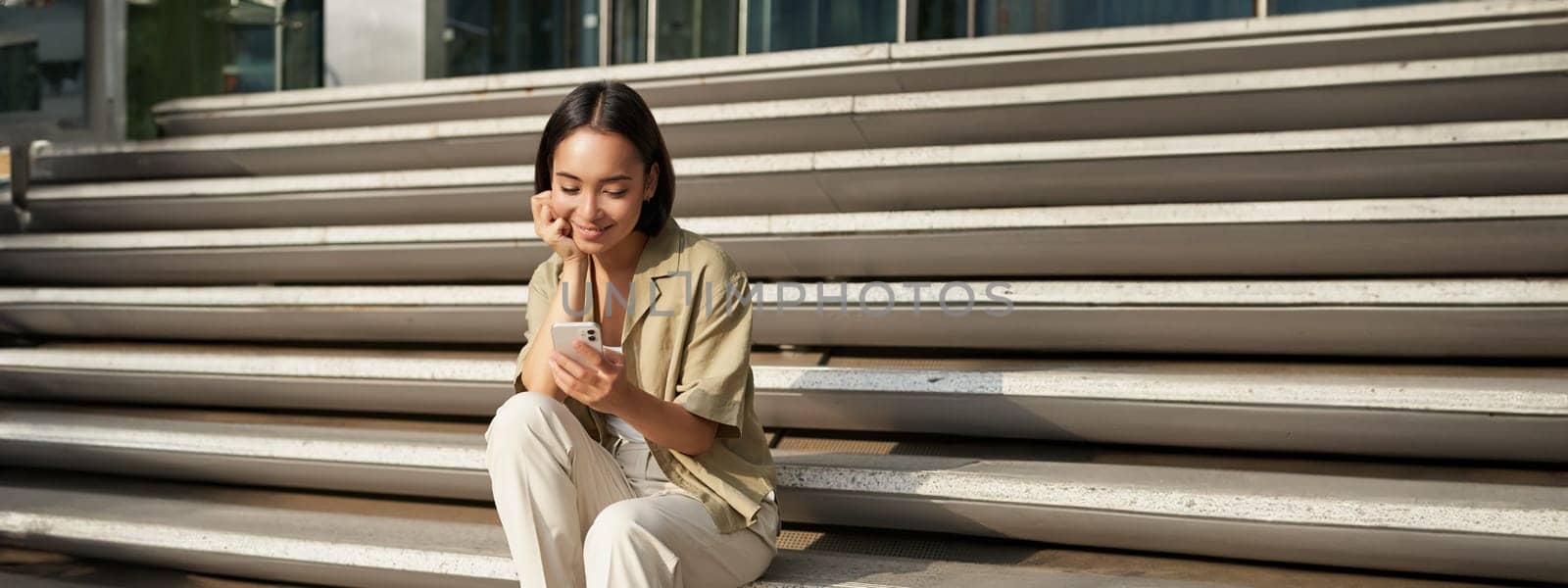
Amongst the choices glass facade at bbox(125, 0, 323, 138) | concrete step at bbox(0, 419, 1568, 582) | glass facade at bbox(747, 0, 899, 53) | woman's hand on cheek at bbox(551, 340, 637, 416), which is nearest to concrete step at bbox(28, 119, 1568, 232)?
glass facade at bbox(125, 0, 323, 138)

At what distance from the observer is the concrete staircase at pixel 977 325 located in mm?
2342

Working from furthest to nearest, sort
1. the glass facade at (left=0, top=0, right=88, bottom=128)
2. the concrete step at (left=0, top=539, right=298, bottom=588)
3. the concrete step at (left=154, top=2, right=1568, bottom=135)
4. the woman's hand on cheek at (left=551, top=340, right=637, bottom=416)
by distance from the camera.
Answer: the glass facade at (left=0, top=0, right=88, bottom=128)
the concrete step at (left=154, top=2, right=1568, bottom=135)
the concrete step at (left=0, top=539, right=298, bottom=588)
the woman's hand on cheek at (left=551, top=340, right=637, bottom=416)

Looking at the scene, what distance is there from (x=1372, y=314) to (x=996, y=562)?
0.95 metres

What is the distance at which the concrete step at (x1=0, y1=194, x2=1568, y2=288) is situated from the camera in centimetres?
266

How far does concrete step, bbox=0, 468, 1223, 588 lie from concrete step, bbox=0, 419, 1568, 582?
7 centimetres

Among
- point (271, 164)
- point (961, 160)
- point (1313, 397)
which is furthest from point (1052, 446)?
point (271, 164)

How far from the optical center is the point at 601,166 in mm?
1997

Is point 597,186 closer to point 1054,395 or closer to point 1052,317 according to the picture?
point 1054,395

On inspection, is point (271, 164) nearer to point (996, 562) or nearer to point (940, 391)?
point (940, 391)

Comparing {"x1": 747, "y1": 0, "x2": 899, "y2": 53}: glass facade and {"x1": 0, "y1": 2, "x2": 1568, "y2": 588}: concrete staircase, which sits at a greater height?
{"x1": 747, "y1": 0, "x2": 899, "y2": 53}: glass facade

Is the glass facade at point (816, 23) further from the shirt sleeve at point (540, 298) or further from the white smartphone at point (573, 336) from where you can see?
the white smartphone at point (573, 336)

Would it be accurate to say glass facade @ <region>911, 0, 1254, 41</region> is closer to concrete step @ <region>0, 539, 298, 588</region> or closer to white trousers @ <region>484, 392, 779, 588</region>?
concrete step @ <region>0, 539, 298, 588</region>

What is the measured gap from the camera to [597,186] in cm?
201

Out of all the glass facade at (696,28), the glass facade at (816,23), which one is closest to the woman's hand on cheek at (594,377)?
the glass facade at (816,23)
